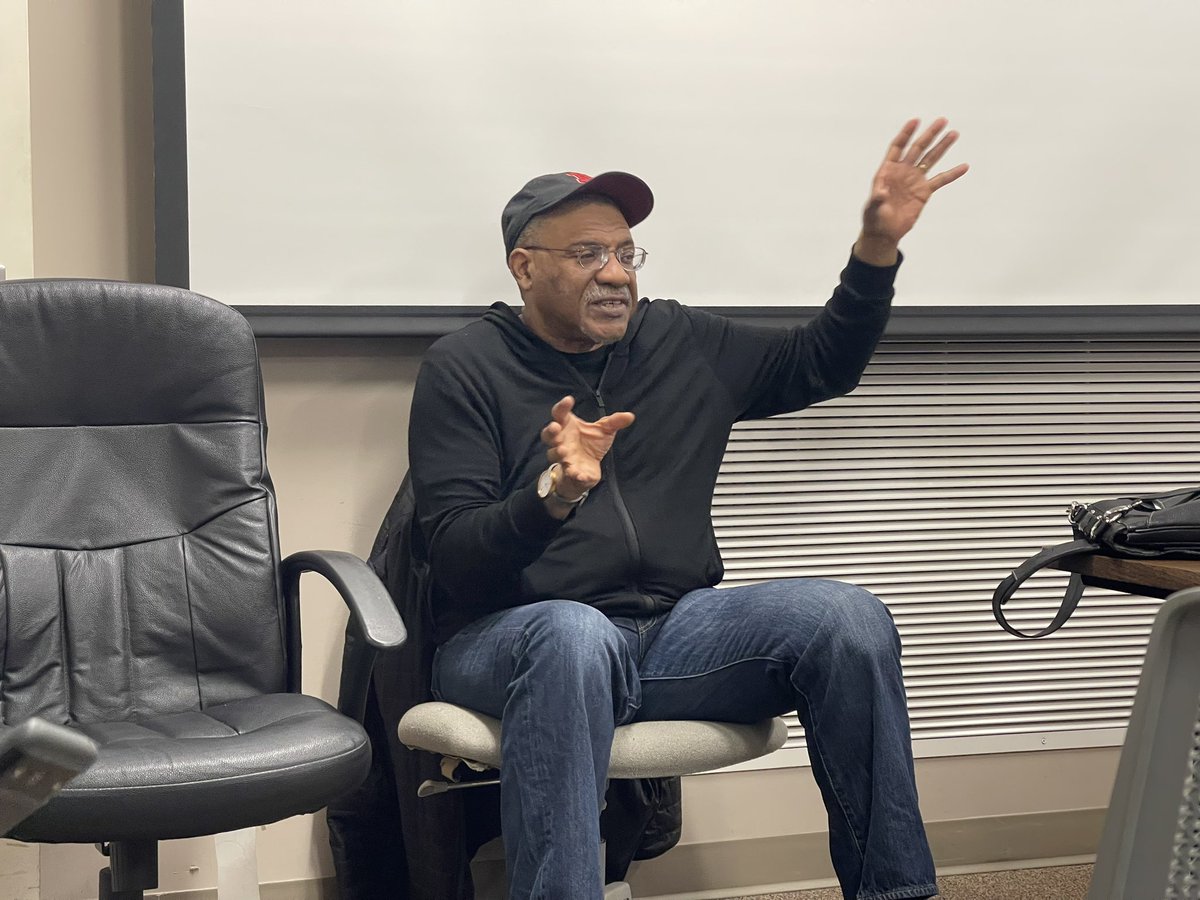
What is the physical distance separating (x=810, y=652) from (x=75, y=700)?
0.98 meters

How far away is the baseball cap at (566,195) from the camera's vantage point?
1885 millimetres

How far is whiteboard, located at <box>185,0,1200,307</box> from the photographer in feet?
6.66

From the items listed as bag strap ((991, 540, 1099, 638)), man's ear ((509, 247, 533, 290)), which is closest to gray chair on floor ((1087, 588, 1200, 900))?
bag strap ((991, 540, 1099, 638))

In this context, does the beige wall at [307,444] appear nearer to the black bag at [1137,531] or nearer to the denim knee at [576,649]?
the denim knee at [576,649]

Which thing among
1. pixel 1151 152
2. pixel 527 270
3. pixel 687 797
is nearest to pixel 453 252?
pixel 527 270

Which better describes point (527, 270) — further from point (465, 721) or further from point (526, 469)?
point (465, 721)

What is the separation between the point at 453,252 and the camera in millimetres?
2129

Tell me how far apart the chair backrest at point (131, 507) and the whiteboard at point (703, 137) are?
12.4 inches

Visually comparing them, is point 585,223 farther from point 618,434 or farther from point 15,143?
point 15,143

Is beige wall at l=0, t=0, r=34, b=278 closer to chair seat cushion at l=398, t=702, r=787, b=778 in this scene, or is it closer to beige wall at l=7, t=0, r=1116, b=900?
beige wall at l=7, t=0, r=1116, b=900

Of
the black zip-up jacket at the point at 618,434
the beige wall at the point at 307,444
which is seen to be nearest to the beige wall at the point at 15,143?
the beige wall at the point at 307,444

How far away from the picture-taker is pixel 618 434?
6.30 feet

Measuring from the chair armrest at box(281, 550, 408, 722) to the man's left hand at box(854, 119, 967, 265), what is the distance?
890mm

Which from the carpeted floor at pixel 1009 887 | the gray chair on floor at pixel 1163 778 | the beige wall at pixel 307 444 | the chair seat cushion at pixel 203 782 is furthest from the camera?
the carpeted floor at pixel 1009 887
